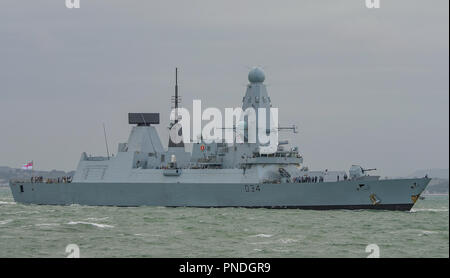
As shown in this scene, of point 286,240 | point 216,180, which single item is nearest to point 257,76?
point 216,180

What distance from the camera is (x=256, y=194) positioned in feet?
150

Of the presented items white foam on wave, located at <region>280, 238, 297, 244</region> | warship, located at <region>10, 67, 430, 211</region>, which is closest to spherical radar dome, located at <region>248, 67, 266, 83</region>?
warship, located at <region>10, 67, 430, 211</region>

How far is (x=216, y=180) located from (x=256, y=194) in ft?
9.13

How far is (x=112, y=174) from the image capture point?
2060 inches

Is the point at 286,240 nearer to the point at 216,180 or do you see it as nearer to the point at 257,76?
the point at 216,180

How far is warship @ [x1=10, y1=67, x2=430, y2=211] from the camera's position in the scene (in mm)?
43406

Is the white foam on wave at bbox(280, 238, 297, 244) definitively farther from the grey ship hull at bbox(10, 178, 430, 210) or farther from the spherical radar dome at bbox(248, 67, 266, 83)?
the spherical radar dome at bbox(248, 67, 266, 83)

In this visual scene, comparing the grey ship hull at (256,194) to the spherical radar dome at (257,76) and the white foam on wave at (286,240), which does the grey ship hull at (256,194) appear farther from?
the white foam on wave at (286,240)

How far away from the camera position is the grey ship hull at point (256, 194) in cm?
4309

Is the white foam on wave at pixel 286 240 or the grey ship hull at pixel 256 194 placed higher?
the grey ship hull at pixel 256 194

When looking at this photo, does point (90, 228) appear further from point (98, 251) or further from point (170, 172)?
point (170, 172)

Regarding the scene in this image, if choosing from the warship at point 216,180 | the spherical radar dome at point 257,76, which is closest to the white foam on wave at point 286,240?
the warship at point 216,180
